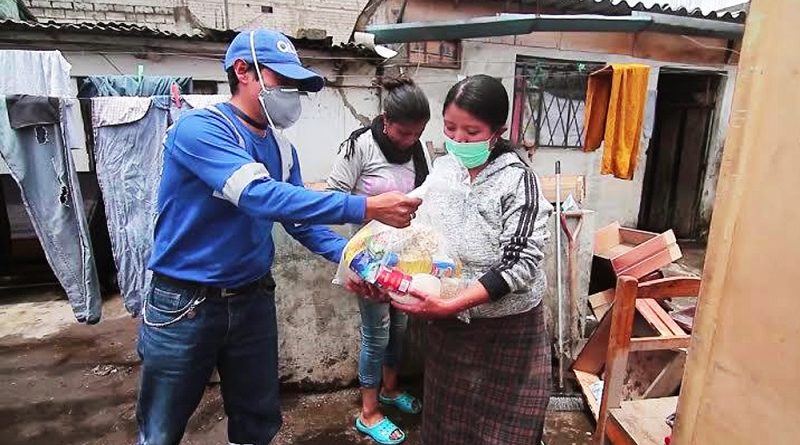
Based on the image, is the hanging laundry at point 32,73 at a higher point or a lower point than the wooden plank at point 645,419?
higher

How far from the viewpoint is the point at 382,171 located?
2.66 meters

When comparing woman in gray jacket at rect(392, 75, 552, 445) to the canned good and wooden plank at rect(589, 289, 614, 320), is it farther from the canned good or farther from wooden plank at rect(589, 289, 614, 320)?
wooden plank at rect(589, 289, 614, 320)

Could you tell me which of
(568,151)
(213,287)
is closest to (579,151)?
(568,151)

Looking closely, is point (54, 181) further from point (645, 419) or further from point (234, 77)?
point (645, 419)

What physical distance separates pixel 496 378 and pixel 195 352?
1.16 m

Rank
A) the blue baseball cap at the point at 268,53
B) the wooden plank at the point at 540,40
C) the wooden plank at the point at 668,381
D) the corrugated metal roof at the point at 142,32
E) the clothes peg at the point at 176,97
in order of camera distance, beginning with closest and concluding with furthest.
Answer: the blue baseball cap at the point at 268,53 < the wooden plank at the point at 668,381 < the clothes peg at the point at 176,97 < the corrugated metal roof at the point at 142,32 < the wooden plank at the point at 540,40

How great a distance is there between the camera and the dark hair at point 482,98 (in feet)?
4.97

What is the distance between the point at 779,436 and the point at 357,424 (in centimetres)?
268

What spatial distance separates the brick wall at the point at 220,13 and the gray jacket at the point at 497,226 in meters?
9.46

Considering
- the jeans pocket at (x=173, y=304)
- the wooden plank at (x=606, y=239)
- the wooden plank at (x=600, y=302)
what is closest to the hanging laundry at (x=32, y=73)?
the jeans pocket at (x=173, y=304)

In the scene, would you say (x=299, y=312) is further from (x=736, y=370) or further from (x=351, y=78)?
(x=351, y=78)

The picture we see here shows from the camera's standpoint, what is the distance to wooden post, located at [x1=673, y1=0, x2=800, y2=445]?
2.18 ft

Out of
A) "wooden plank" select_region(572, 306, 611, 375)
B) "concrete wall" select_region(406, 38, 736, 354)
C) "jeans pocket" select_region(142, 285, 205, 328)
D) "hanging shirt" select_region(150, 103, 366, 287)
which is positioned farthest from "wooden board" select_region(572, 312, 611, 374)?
"jeans pocket" select_region(142, 285, 205, 328)

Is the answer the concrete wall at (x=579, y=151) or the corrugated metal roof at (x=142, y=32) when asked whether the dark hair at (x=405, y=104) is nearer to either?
the corrugated metal roof at (x=142, y=32)
